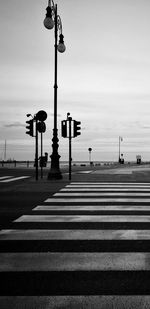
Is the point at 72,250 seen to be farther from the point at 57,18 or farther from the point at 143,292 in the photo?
the point at 57,18

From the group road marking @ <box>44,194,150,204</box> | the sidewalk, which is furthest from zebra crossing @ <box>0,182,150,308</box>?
the sidewalk

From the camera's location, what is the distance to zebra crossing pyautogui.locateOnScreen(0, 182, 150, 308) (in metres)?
3.38

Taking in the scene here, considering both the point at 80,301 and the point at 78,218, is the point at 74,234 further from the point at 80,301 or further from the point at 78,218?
the point at 80,301

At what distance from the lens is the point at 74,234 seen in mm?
5480

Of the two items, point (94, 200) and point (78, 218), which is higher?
point (94, 200)

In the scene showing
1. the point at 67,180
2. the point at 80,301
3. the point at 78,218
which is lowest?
the point at 80,301

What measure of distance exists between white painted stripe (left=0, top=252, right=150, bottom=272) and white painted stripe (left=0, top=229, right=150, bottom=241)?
0.78m

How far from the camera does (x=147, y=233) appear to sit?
5.47 m

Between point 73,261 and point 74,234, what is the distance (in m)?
1.36

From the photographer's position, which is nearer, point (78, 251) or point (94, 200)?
point (78, 251)

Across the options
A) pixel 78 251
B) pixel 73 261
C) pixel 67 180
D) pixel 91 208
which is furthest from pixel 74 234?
pixel 67 180

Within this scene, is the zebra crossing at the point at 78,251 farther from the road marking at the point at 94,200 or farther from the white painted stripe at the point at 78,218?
the road marking at the point at 94,200

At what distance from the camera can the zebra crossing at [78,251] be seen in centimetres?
338

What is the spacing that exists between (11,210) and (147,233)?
3440 mm
